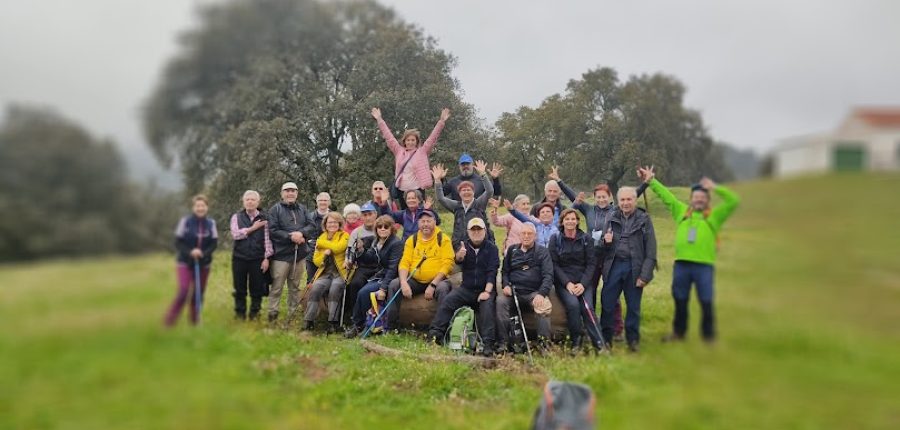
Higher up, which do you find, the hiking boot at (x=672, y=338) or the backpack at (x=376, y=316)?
the hiking boot at (x=672, y=338)

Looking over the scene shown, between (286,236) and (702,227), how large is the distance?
21.7 ft

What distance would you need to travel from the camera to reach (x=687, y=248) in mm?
7004

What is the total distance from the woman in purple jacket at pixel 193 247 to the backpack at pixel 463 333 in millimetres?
3846

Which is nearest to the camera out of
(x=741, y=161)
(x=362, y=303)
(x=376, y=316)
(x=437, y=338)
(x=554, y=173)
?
(x=741, y=161)

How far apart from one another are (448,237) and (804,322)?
571 cm

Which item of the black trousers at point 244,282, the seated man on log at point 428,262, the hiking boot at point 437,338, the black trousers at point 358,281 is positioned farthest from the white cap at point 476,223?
the black trousers at point 244,282

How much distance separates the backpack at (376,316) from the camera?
366 inches

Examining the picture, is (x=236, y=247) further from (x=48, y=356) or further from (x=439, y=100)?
(x=439, y=100)

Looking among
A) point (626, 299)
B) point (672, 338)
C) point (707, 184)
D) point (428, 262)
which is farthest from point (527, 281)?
point (707, 184)

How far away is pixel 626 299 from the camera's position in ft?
27.1

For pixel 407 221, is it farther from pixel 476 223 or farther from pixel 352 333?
pixel 352 333

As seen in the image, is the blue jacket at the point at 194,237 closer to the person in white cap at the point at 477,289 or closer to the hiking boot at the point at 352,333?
the hiking boot at the point at 352,333

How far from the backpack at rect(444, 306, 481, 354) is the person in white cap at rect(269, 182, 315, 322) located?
3.11m

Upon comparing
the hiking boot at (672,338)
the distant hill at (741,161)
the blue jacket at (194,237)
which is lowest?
the hiking boot at (672,338)
